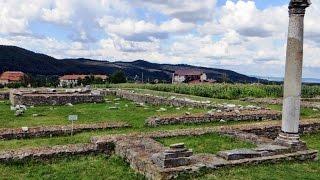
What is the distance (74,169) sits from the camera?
12281 mm

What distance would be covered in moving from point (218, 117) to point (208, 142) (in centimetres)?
574

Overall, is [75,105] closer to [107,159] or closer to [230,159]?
[107,159]

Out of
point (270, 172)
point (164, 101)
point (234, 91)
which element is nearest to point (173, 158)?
point (270, 172)

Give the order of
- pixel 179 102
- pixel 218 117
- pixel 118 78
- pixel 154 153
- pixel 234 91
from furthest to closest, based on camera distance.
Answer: pixel 118 78 < pixel 234 91 < pixel 179 102 < pixel 218 117 < pixel 154 153

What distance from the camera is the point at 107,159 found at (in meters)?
13.5

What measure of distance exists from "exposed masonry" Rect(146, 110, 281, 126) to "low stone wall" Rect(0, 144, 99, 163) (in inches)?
242

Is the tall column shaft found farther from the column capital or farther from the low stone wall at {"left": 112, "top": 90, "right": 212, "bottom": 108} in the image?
the low stone wall at {"left": 112, "top": 90, "right": 212, "bottom": 108}

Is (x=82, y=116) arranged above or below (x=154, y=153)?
below

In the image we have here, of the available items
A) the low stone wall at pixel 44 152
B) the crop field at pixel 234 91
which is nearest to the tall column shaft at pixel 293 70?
the low stone wall at pixel 44 152

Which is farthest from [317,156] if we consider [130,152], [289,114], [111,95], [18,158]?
[111,95]

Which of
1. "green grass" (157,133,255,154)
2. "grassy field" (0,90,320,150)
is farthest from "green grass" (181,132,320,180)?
"grassy field" (0,90,320,150)

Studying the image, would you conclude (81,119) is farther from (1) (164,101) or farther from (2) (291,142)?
(2) (291,142)

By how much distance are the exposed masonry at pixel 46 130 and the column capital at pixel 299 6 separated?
8.95m

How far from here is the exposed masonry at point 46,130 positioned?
16.2 meters
